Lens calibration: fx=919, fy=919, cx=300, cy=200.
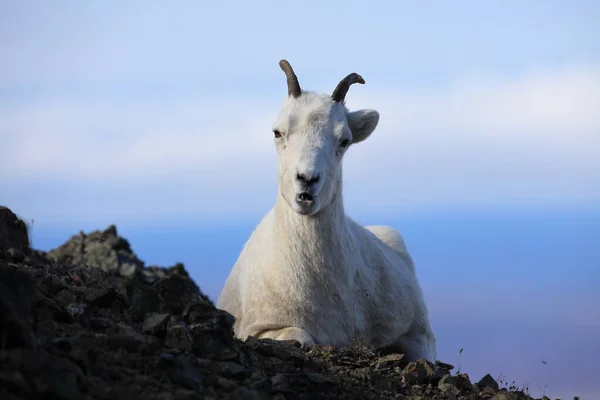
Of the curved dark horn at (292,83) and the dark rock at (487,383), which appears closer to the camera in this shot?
the dark rock at (487,383)

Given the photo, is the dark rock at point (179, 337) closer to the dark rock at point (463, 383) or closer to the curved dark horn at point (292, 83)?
the dark rock at point (463, 383)

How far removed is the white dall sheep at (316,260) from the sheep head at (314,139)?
1cm

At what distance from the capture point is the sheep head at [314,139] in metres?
9.34

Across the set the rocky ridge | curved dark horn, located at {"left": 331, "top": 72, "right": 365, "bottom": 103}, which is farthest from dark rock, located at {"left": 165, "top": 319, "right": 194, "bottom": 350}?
curved dark horn, located at {"left": 331, "top": 72, "right": 365, "bottom": 103}

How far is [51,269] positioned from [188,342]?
2.34m

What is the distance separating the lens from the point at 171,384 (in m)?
5.85

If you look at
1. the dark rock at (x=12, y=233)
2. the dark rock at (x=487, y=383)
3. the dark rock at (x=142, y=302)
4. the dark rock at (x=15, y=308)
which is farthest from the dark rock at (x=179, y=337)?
the dark rock at (x=487, y=383)

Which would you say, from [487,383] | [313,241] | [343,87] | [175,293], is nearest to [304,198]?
[313,241]

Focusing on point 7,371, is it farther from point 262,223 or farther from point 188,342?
point 262,223

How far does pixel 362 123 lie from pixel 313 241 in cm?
158

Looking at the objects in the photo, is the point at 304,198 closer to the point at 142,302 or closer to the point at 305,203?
the point at 305,203

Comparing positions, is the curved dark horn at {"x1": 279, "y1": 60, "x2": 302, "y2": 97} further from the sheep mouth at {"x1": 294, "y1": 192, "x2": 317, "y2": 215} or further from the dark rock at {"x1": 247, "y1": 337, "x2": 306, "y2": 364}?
the dark rock at {"x1": 247, "y1": 337, "x2": 306, "y2": 364}

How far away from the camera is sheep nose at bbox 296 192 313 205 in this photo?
938 cm

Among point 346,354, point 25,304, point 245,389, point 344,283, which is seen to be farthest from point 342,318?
point 25,304
